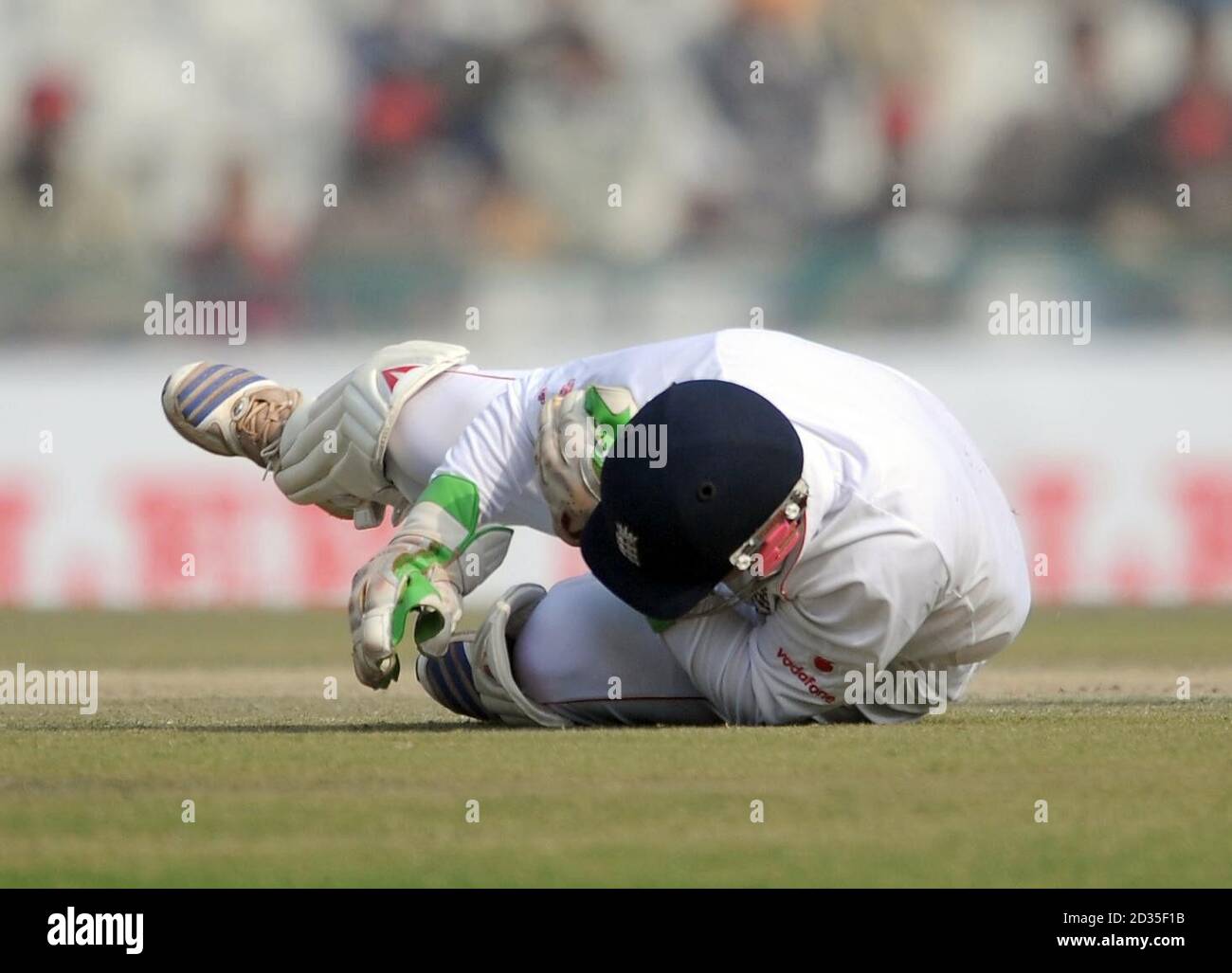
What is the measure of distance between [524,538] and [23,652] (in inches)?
171

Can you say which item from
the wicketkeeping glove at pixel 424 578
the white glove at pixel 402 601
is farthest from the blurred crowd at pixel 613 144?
the white glove at pixel 402 601

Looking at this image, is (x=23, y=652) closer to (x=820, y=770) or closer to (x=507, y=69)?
(x=820, y=770)

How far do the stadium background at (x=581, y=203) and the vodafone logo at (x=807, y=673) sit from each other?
25.1 feet

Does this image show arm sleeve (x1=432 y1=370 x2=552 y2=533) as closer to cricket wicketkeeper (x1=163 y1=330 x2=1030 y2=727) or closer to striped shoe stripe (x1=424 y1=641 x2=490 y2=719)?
cricket wicketkeeper (x1=163 y1=330 x2=1030 y2=727)

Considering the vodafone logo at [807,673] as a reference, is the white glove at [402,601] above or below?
above

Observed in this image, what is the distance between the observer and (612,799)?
344 centimetres

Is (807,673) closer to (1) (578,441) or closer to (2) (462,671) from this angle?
(1) (578,441)

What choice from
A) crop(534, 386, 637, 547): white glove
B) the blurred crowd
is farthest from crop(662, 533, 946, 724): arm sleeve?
the blurred crowd

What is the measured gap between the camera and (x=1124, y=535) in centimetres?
1168

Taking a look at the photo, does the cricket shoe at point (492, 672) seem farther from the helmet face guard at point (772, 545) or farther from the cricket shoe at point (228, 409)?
the cricket shoe at point (228, 409)

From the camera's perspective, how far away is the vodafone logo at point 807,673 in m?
4.20

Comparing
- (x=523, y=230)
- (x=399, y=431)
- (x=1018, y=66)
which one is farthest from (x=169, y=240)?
(x=399, y=431)

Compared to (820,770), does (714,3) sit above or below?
above
